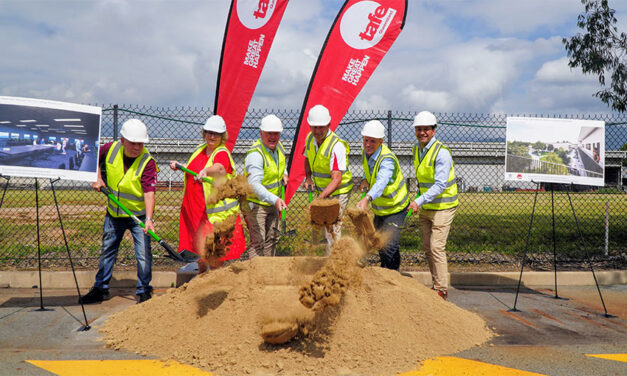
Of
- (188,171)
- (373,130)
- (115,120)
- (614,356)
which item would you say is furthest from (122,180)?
(614,356)

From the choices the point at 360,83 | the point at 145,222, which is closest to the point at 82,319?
the point at 145,222

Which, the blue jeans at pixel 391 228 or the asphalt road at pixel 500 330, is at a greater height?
the blue jeans at pixel 391 228

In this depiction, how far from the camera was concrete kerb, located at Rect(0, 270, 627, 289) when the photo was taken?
6367mm

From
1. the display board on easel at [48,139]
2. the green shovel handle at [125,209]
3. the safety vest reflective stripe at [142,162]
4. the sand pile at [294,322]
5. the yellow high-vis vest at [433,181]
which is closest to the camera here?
the sand pile at [294,322]

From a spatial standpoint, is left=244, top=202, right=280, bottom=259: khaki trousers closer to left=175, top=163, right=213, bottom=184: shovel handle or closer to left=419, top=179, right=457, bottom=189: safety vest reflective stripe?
left=175, top=163, right=213, bottom=184: shovel handle

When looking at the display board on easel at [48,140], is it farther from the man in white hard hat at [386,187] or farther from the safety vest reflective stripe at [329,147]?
the man in white hard hat at [386,187]

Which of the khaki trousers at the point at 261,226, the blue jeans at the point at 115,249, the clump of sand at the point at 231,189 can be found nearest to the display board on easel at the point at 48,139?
the blue jeans at the point at 115,249

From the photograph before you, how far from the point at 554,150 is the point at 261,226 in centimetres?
392

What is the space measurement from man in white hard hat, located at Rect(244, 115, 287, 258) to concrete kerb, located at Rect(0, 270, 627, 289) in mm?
1648

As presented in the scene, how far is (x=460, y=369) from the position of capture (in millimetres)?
3826

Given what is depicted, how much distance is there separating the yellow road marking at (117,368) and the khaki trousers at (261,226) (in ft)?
6.34

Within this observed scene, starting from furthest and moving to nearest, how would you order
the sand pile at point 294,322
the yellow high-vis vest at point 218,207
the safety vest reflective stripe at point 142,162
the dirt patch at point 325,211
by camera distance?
1. the safety vest reflective stripe at point 142,162
2. the yellow high-vis vest at point 218,207
3. the dirt patch at point 325,211
4. the sand pile at point 294,322

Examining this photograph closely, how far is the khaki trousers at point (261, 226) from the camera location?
18.6 ft

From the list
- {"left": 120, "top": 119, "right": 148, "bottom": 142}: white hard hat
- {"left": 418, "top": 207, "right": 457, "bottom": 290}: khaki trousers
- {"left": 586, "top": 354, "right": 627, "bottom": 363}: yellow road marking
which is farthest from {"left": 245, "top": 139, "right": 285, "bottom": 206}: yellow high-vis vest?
{"left": 586, "top": 354, "right": 627, "bottom": 363}: yellow road marking
